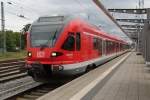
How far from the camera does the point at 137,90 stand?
11695 mm

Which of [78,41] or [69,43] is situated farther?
[78,41]

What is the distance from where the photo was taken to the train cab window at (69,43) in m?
15.2

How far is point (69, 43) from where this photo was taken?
15477 mm

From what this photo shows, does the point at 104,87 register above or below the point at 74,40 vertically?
below

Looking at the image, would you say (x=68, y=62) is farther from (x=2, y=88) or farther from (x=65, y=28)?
Answer: (x=2, y=88)

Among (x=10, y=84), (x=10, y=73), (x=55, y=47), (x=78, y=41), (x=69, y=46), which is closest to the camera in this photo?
(x=55, y=47)

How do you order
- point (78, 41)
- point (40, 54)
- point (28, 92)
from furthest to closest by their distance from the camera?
1. point (78, 41)
2. point (40, 54)
3. point (28, 92)

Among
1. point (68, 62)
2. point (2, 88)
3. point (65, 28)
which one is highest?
point (65, 28)

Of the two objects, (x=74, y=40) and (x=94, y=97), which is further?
(x=74, y=40)

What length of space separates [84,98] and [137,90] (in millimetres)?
2591

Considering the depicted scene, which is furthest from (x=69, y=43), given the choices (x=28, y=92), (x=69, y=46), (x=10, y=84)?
(x=10, y=84)

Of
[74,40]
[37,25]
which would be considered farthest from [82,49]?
[37,25]

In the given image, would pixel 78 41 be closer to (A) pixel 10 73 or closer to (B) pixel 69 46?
(B) pixel 69 46

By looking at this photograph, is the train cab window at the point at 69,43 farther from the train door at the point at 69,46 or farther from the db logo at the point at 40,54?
the db logo at the point at 40,54
